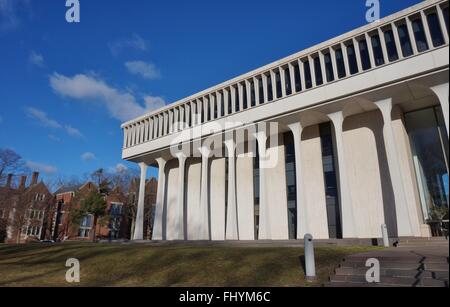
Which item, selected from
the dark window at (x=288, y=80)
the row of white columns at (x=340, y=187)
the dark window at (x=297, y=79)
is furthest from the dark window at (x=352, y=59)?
the dark window at (x=288, y=80)

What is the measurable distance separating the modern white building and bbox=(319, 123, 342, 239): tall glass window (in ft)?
0.30

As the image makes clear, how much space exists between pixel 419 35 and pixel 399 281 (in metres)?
21.0

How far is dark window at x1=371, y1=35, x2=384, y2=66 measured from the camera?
78.6ft

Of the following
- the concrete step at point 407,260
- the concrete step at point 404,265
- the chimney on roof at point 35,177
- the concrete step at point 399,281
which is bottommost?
the concrete step at point 399,281

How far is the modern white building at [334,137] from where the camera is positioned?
22625mm

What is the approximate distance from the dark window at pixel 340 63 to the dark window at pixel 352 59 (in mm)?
562

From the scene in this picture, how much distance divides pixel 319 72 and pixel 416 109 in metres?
8.42

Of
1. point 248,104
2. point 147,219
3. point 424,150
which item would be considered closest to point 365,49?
point 424,150

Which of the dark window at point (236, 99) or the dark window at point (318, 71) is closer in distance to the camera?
the dark window at point (318, 71)

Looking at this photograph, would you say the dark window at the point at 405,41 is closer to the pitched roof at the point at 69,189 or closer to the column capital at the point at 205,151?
the column capital at the point at 205,151

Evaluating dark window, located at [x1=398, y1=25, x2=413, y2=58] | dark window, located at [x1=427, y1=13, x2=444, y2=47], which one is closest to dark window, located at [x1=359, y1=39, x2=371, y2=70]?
dark window, located at [x1=398, y1=25, x2=413, y2=58]

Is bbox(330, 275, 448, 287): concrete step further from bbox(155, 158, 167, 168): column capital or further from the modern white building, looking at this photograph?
bbox(155, 158, 167, 168): column capital

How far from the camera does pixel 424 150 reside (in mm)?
24547

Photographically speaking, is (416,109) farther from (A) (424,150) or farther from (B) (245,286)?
(B) (245,286)
